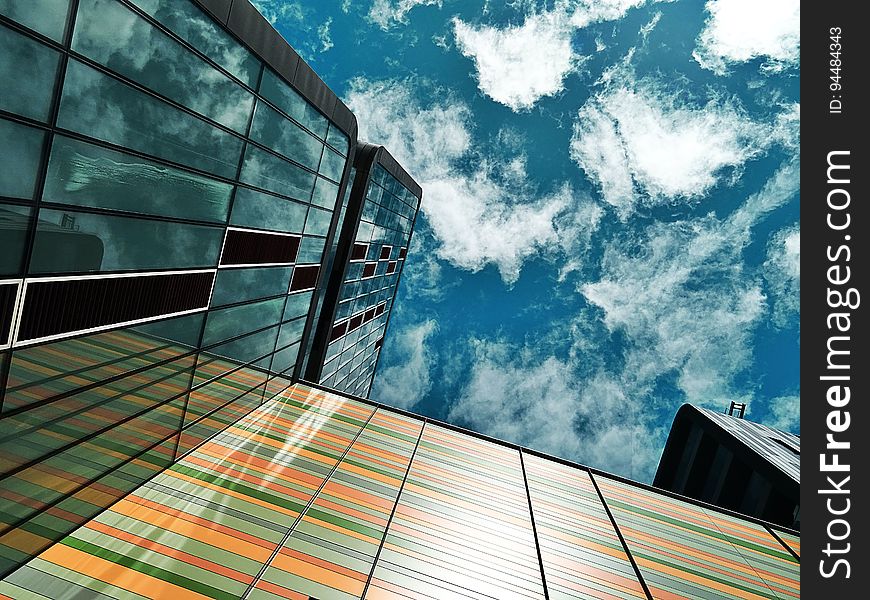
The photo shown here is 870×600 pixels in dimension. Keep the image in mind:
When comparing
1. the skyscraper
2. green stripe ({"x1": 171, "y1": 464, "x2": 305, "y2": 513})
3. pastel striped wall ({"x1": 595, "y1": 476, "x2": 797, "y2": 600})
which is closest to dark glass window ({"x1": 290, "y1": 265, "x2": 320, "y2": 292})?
the skyscraper

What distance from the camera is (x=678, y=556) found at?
16.5 meters

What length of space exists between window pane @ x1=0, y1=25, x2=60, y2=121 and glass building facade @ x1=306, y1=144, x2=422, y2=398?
70.1 ft

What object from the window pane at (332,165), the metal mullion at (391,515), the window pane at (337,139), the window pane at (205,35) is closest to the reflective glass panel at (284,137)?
the window pane at (332,165)

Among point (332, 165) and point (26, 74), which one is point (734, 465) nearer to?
point (332, 165)

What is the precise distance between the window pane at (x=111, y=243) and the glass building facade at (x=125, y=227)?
4 centimetres

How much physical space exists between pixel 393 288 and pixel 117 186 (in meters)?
35.9

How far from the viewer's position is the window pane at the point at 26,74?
6637 mm

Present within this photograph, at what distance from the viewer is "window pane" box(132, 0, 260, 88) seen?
9.49 metres

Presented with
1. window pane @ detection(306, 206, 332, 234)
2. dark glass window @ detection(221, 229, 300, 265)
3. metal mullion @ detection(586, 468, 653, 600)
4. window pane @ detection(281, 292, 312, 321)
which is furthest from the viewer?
window pane @ detection(281, 292, 312, 321)

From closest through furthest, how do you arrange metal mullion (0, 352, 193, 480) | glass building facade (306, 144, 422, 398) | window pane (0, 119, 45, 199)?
window pane (0, 119, 45, 199)
metal mullion (0, 352, 193, 480)
glass building facade (306, 144, 422, 398)

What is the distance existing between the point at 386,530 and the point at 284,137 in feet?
42.3

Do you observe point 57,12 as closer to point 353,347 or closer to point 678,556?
point 678,556

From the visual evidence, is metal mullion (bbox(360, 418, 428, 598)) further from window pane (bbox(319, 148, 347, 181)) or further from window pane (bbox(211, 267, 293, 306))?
window pane (bbox(319, 148, 347, 181))
